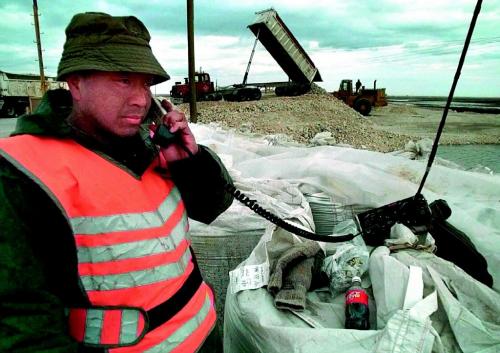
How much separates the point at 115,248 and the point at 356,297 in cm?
96

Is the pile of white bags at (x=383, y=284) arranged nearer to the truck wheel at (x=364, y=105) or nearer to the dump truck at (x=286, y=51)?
the dump truck at (x=286, y=51)

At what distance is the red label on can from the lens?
1.51 meters

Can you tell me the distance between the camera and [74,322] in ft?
3.16

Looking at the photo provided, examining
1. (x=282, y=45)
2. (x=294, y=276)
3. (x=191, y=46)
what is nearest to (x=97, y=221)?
(x=294, y=276)

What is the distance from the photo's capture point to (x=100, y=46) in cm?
105

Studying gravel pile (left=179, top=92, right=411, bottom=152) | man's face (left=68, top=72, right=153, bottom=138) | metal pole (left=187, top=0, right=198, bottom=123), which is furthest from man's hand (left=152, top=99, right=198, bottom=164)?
metal pole (left=187, top=0, right=198, bottom=123)

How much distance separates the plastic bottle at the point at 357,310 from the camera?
1450 millimetres

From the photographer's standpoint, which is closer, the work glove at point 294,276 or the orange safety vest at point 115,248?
the orange safety vest at point 115,248

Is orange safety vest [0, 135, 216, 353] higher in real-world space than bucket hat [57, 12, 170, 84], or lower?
lower

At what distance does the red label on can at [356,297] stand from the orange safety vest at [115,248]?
2.21 ft

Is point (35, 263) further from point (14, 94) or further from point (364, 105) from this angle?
point (14, 94)

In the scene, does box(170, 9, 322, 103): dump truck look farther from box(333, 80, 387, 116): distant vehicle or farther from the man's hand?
the man's hand

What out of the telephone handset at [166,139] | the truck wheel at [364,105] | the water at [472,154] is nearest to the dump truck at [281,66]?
the truck wheel at [364,105]

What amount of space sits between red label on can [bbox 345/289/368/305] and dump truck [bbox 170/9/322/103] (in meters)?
14.1
